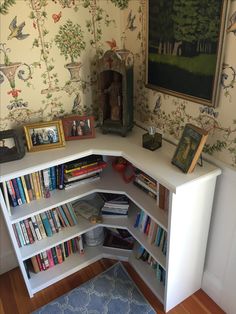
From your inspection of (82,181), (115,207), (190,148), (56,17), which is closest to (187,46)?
(190,148)

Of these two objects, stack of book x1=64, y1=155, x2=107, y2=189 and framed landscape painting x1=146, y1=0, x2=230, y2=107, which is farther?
stack of book x1=64, y1=155, x2=107, y2=189

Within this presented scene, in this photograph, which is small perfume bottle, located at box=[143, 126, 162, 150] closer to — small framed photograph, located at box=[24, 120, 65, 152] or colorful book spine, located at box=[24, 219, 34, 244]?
small framed photograph, located at box=[24, 120, 65, 152]

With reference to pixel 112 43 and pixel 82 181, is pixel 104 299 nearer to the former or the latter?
pixel 82 181

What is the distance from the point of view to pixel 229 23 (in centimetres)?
106

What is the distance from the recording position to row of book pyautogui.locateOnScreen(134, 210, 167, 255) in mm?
1523

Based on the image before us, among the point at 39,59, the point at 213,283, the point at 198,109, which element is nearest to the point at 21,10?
the point at 39,59

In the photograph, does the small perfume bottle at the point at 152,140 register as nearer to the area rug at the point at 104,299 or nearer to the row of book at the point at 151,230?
the row of book at the point at 151,230

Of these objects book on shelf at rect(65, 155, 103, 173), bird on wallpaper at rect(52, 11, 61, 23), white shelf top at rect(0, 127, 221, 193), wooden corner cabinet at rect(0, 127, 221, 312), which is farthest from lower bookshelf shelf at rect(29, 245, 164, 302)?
bird on wallpaper at rect(52, 11, 61, 23)

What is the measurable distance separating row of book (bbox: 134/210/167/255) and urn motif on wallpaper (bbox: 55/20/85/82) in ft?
3.20

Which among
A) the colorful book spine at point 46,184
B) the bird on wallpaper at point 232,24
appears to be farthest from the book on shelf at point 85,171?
the bird on wallpaper at point 232,24

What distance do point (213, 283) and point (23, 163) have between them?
4.34 ft

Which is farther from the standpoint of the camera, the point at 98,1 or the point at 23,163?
the point at 98,1

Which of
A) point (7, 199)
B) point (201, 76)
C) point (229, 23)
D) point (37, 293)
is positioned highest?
point (229, 23)

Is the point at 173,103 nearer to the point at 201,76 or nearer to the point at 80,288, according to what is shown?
the point at 201,76
